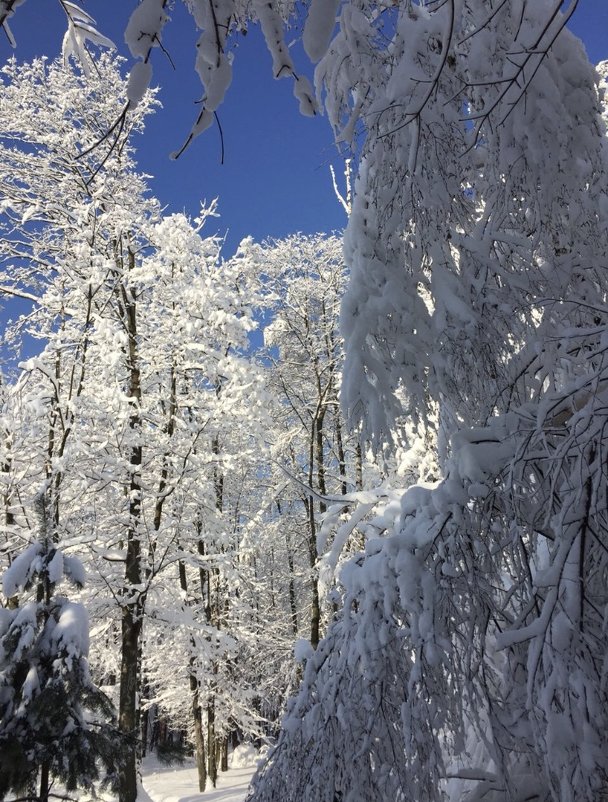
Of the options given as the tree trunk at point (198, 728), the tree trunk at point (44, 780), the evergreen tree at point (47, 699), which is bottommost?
the tree trunk at point (198, 728)

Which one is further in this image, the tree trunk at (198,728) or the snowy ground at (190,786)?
the tree trunk at (198,728)

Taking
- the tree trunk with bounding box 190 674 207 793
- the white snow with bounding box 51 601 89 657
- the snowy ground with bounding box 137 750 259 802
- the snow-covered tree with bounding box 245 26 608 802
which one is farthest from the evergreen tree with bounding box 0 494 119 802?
the tree trunk with bounding box 190 674 207 793

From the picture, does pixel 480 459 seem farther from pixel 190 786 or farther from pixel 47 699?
pixel 190 786

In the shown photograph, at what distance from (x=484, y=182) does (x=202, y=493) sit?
8.55 m

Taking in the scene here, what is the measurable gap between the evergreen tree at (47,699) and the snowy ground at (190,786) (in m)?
5.61

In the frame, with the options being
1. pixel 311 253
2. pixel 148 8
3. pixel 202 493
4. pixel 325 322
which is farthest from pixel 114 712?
pixel 311 253

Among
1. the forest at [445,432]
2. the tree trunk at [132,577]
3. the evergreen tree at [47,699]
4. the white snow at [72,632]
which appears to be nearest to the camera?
the forest at [445,432]

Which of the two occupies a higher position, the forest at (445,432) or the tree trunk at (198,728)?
the forest at (445,432)

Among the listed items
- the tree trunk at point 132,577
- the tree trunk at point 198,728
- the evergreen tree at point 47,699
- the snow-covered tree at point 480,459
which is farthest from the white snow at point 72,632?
the tree trunk at point 198,728

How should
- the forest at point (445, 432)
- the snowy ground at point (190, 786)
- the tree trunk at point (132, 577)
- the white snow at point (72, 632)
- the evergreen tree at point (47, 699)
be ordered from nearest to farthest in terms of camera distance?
1. the forest at point (445, 432)
2. the evergreen tree at point (47, 699)
3. the white snow at point (72, 632)
4. the tree trunk at point (132, 577)
5. the snowy ground at point (190, 786)

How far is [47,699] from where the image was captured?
15.9 feet

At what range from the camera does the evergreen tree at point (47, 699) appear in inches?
187

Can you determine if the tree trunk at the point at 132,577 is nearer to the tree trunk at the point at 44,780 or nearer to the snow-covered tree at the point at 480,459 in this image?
the tree trunk at the point at 44,780

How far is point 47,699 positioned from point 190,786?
15.2 m
